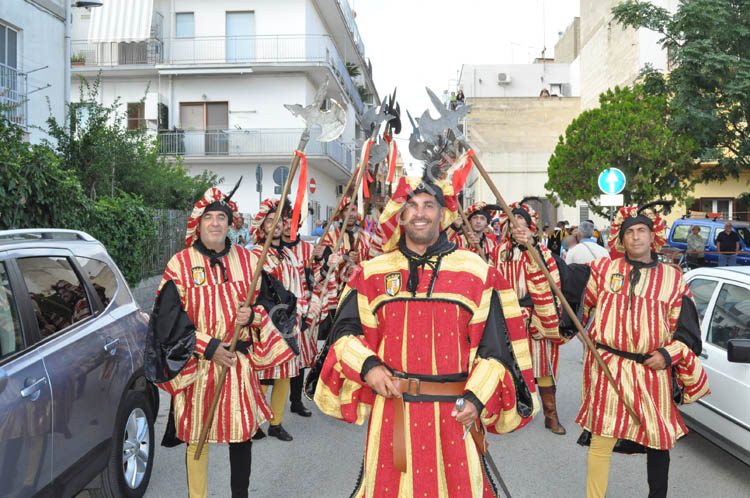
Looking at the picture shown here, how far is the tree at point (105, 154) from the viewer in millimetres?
11727

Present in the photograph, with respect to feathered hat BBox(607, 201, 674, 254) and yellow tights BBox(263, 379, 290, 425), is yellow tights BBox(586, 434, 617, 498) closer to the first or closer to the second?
feathered hat BBox(607, 201, 674, 254)

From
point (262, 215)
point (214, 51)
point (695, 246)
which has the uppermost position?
point (214, 51)

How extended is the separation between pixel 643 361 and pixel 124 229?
8614 mm

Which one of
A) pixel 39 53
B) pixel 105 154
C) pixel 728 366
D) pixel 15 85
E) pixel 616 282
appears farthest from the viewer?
pixel 39 53

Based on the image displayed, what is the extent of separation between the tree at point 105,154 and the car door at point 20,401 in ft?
27.8

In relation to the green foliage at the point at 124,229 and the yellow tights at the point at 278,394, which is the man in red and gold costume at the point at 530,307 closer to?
the yellow tights at the point at 278,394

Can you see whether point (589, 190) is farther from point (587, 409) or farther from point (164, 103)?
point (587, 409)

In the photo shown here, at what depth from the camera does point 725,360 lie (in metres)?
4.87

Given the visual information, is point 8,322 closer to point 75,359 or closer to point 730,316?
point 75,359

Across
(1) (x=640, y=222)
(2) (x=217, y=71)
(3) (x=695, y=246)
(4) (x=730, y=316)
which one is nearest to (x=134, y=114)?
(2) (x=217, y=71)

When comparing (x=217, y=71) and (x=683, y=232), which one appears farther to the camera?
(x=217, y=71)

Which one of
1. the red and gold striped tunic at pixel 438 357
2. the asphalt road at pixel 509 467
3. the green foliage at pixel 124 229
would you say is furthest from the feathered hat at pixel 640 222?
the green foliage at pixel 124 229

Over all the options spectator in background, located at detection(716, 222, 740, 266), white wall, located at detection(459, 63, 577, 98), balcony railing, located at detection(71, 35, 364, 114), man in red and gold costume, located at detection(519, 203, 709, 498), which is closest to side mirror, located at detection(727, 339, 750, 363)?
man in red and gold costume, located at detection(519, 203, 709, 498)

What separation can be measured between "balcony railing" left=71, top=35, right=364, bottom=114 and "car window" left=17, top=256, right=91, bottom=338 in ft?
79.3
